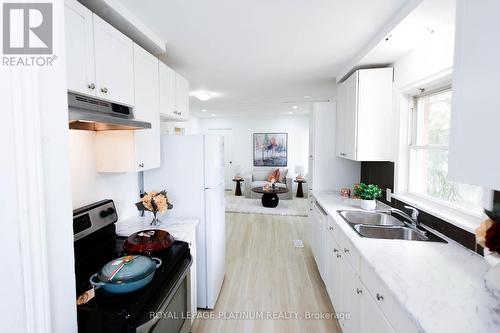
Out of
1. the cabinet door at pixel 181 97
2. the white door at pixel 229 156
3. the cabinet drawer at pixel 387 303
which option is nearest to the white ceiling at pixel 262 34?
the cabinet door at pixel 181 97

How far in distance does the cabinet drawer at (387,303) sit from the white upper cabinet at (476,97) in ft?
1.94

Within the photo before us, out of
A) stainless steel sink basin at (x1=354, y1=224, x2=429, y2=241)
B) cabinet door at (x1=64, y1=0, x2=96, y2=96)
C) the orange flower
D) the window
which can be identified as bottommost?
stainless steel sink basin at (x1=354, y1=224, x2=429, y2=241)

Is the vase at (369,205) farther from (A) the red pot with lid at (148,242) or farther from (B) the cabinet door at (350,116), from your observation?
(A) the red pot with lid at (148,242)

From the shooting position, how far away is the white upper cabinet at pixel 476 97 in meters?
0.79

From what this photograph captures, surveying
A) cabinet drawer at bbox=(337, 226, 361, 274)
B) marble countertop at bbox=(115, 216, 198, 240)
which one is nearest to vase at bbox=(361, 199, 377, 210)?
cabinet drawer at bbox=(337, 226, 361, 274)

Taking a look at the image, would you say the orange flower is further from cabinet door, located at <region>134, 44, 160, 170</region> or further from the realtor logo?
cabinet door, located at <region>134, 44, 160, 170</region>

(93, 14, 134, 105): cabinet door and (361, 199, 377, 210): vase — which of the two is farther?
(361, 199, 377, 210): vase

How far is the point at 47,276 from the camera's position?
49 cm

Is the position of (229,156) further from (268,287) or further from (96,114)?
(96,114)

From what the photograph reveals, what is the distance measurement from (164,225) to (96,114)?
1138 mm

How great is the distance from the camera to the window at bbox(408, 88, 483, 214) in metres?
1.61

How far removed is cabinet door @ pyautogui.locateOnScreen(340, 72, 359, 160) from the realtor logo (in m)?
2.40

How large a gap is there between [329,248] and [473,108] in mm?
1660

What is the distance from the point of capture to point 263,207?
219 inches
